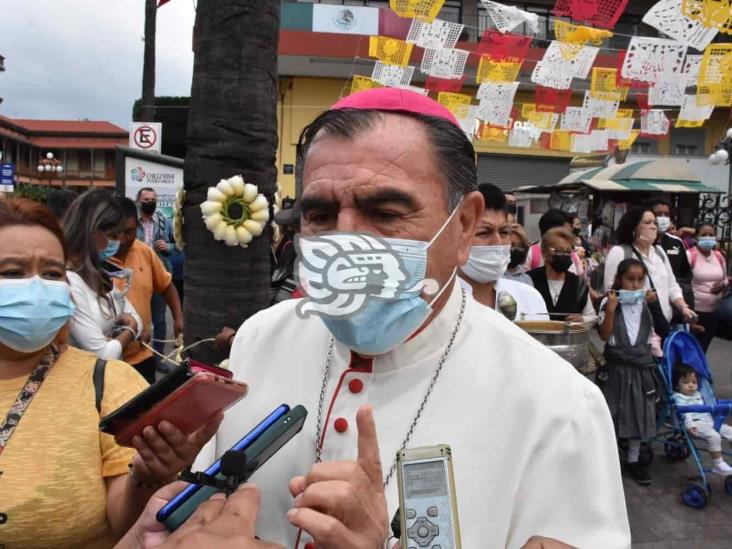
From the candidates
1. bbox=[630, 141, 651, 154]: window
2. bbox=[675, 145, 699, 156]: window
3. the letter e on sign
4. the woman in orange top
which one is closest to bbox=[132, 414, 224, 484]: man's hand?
the woman in orange top

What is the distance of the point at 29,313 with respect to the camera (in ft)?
5.96

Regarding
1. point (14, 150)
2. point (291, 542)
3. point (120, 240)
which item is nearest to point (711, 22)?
point (120, 240)

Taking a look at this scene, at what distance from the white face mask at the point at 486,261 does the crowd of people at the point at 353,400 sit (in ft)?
5.18

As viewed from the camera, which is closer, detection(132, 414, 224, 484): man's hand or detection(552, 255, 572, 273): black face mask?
detection(132, 414, 224, 484): man's hand

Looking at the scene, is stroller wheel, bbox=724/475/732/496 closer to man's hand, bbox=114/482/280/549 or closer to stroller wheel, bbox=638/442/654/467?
stroller wheel, bbox=638/442/654/467

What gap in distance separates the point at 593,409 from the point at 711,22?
691 cm

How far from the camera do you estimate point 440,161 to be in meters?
1.34

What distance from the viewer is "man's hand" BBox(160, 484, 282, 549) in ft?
2.98

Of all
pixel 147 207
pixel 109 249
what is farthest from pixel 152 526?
pixel 147 207

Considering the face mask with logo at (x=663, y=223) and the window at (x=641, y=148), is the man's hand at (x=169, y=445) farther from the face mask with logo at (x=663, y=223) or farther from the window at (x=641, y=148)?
the window at (x=641, y=148)

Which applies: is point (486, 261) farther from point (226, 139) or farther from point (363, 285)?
point (363, 285)

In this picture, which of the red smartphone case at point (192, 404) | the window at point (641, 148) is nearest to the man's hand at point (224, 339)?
the red smartphone case at point (192, 404)

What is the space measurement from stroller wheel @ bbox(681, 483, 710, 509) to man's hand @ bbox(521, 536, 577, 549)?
3625mm

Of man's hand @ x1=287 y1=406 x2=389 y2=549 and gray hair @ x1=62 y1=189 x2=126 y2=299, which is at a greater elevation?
gray hair @ x1=62 y1=189 x2=126 y2=299
